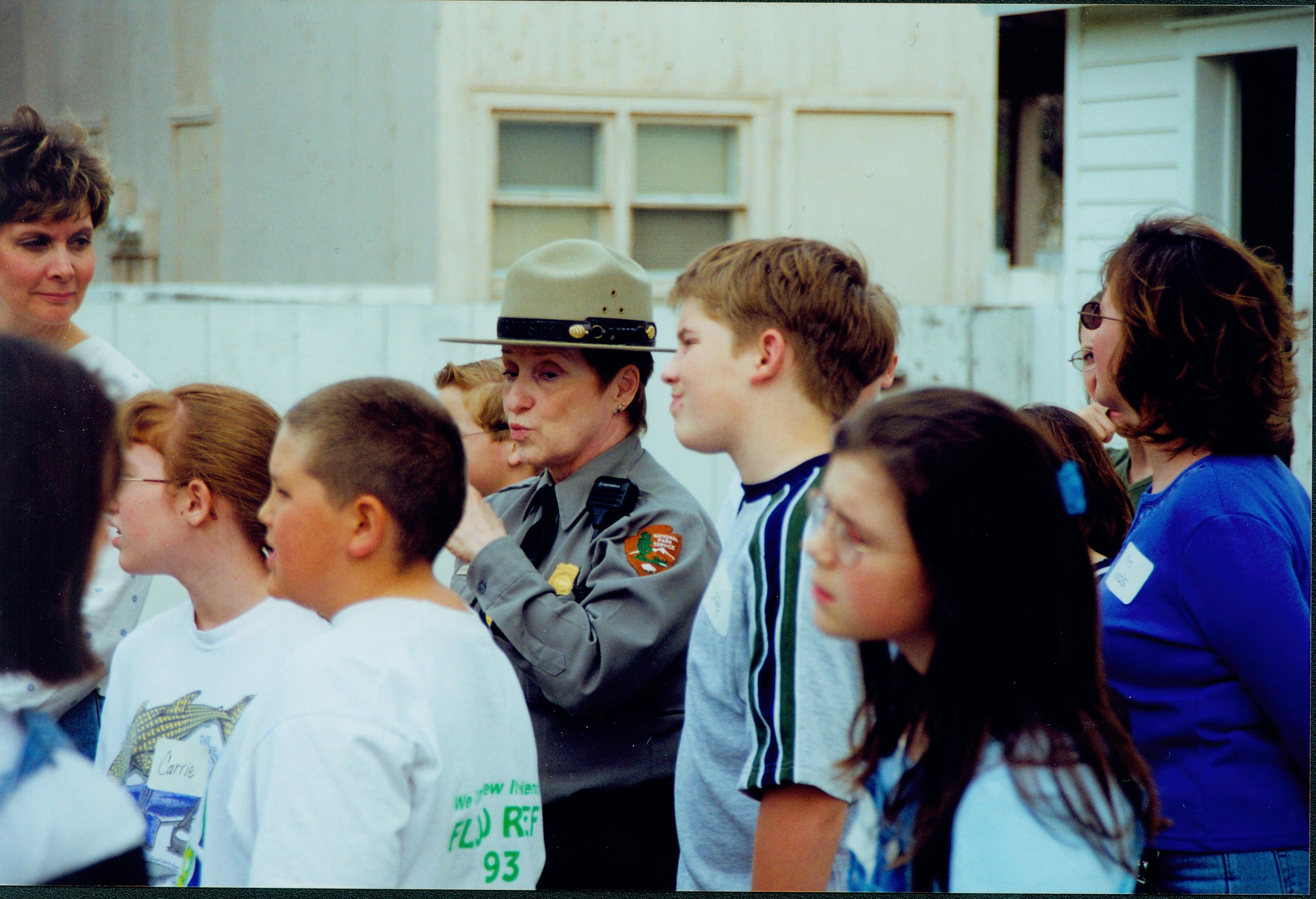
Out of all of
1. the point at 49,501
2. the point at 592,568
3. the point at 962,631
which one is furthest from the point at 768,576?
the point at 49,501

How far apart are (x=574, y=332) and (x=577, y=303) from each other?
0.06 meters

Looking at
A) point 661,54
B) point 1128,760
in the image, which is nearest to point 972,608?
point 1128,760

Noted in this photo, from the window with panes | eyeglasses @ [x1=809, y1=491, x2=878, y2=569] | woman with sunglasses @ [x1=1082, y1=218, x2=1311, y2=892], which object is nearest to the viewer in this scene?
eyeglasses @ [x1=809, y1=491, x2=878, y2=569]

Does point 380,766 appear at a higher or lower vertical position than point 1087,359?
A: lower

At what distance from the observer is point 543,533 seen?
85.1 inches

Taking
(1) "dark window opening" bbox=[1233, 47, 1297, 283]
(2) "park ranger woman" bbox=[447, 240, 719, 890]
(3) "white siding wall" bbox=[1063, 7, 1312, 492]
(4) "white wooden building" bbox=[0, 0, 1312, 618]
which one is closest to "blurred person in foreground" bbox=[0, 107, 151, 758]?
(2) "park ranger woman" bbox=[447, 240, 719, 890]

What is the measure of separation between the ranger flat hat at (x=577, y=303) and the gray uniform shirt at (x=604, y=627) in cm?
25

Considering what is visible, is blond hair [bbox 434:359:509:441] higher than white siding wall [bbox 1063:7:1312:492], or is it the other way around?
white siding wall [bbox 1063:7:1312:492]

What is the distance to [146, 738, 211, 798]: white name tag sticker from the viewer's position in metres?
1.72

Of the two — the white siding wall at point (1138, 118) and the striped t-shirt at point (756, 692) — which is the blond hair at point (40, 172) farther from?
the white siding wall at point (1138, 118)

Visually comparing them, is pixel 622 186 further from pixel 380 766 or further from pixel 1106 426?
pixel 380 766

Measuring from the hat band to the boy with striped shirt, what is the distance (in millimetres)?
349

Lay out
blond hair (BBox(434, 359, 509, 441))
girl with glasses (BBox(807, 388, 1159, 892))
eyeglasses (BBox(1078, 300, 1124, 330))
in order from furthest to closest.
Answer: blond hair (BBox(434, 359, 509, 441)), eyeglasses (BBox(1078, 300, 1124, 330)), girl with glasses (BBox(807, 388, 1159, 892))

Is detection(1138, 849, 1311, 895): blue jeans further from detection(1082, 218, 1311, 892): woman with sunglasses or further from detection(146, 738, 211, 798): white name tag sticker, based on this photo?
detection(146, 738, 211, 798): white name tag sticker
